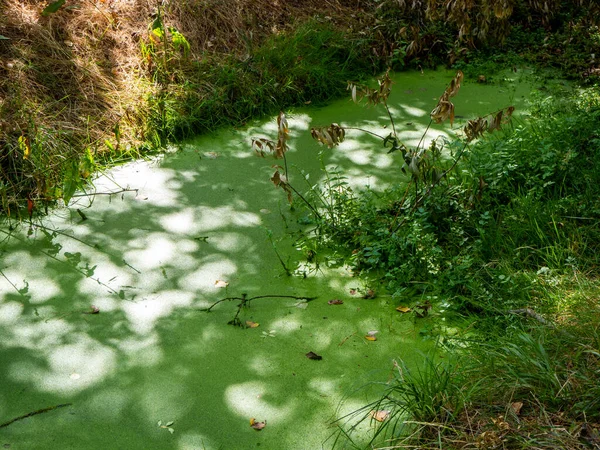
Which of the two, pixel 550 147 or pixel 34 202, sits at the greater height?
pixel 550 147

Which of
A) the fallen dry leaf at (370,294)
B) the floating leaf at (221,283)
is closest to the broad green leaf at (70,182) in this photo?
the floating leaf at (221,283)

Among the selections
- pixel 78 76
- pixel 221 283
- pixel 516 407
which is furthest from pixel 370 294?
pixel 78 76

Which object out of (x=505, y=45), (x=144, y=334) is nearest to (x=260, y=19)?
(x=505, y=45)

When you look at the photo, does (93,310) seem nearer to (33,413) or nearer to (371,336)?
(33,413)

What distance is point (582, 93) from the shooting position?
4.75 metres

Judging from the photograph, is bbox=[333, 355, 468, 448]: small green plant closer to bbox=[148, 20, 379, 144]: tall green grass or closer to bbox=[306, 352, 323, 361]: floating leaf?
bbox=[306, 352, 323, 361]: floating leaf

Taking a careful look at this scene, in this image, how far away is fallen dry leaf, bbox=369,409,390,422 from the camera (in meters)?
2.45

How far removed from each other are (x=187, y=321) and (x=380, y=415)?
0.96m

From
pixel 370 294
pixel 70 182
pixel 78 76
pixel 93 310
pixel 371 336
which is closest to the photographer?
pixel 371 336

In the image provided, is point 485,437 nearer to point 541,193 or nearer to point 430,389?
point 430,389

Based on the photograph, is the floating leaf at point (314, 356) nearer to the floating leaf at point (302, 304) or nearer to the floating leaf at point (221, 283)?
the floating leaf at point (302, 304)

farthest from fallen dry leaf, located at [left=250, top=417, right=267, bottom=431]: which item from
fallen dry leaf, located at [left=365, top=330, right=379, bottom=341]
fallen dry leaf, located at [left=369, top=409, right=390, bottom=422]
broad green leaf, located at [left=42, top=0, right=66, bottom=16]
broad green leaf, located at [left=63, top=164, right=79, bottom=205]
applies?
broad green leaf, located at [left=42, top=0, right=66, bottom=16]

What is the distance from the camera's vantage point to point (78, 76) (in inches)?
179

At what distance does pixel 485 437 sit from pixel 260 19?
429cm
